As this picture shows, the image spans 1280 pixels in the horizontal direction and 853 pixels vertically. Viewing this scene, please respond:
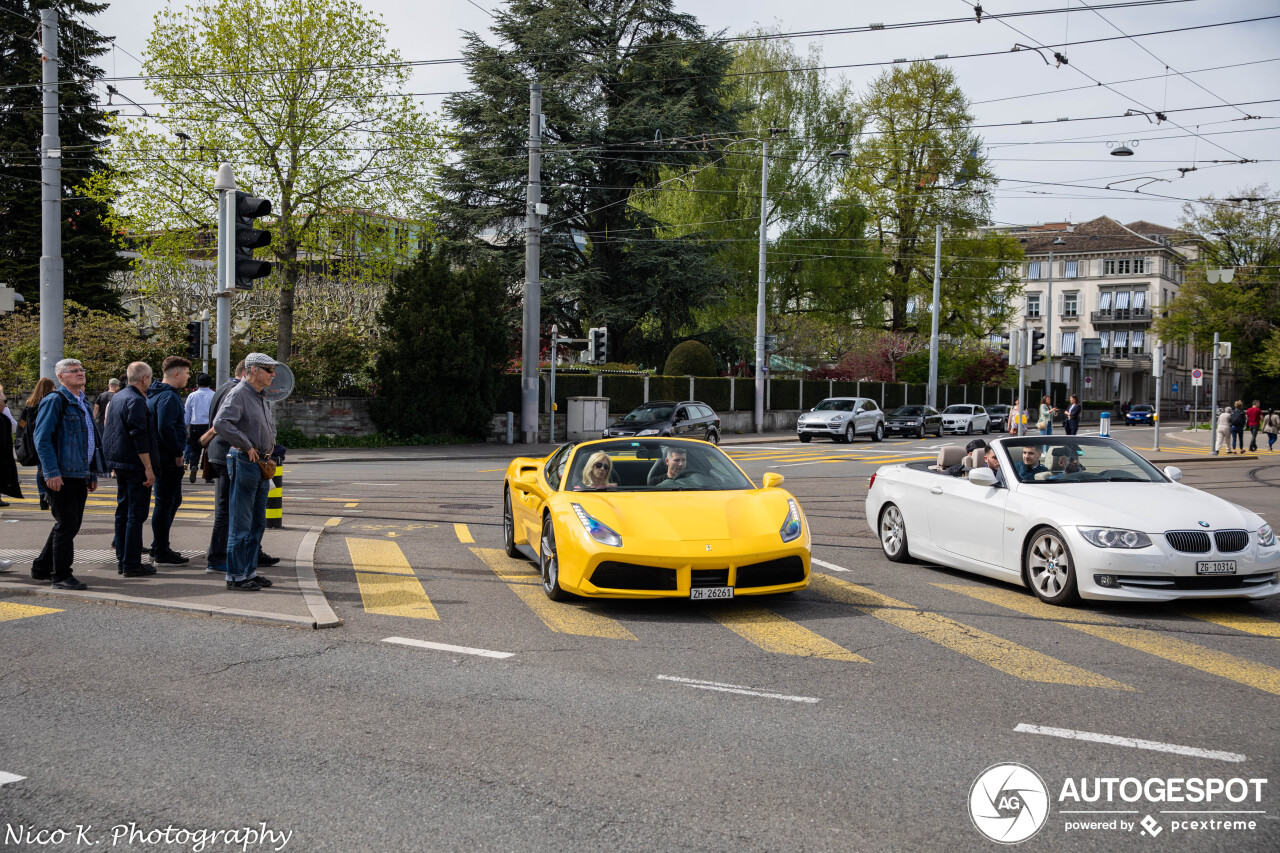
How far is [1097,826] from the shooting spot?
3.85 metres

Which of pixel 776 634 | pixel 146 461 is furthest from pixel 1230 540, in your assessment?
pixel 146 461

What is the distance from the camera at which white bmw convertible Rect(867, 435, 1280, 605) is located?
7680mm

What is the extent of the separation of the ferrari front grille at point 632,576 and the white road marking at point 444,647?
1.30m

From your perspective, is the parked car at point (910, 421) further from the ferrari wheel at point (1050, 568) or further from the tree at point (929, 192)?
the ferrari wheel at point (1050, 568)

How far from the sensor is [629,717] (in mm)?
5125

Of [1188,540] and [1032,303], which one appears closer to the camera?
[1188,540]

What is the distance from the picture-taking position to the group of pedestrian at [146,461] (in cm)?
838

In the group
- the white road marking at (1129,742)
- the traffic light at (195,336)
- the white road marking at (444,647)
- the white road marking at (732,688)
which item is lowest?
the white road marking at (444,647)

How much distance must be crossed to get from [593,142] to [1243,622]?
3313 cm

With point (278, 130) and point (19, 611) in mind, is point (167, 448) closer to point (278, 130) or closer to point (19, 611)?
point (19, 611)

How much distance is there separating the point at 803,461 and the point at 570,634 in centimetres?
2103

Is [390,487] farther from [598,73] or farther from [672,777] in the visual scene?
[598,73]

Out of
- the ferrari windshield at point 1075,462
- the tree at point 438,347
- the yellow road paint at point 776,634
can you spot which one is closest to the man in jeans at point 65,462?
the yellow road paint at point 776,634

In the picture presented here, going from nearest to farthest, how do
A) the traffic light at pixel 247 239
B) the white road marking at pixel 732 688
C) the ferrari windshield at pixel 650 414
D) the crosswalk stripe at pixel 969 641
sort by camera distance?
1. the white road marking at pixel 732 688
2. the crosswalk stripe at pixel 969 641
3. the traffic light at pixel 247 239
4. the ferrari windshield at pixel 650 414
